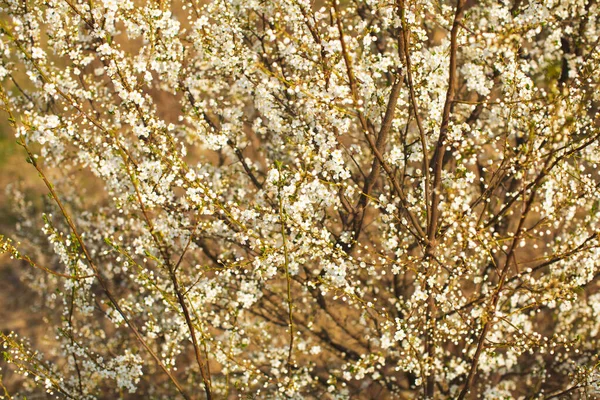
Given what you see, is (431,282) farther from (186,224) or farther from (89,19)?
(89,19)

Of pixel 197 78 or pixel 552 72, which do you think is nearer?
pixel 552 72

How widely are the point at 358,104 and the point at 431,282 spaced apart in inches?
68.9

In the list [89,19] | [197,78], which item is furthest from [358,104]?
[89,19]

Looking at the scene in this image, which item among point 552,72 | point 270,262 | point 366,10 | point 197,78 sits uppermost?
point 366,10

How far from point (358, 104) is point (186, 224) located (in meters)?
2.42

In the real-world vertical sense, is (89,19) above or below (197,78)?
below

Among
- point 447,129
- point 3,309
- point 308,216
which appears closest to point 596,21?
point 447,129

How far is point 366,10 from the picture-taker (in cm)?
660

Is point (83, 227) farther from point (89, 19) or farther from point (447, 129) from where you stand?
point (447, 129)

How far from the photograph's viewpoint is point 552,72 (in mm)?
2611

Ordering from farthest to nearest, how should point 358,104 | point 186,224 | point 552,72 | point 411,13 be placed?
point 186,224, point 411,13, point 358,104, point 552,72

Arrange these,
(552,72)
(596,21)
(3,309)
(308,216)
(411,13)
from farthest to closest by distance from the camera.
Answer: (3,309)
(596,21)
(308,216)
(411,13)
(552,72)

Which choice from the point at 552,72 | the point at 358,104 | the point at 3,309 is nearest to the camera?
the point at 552,72

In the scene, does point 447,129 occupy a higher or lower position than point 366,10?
lower
